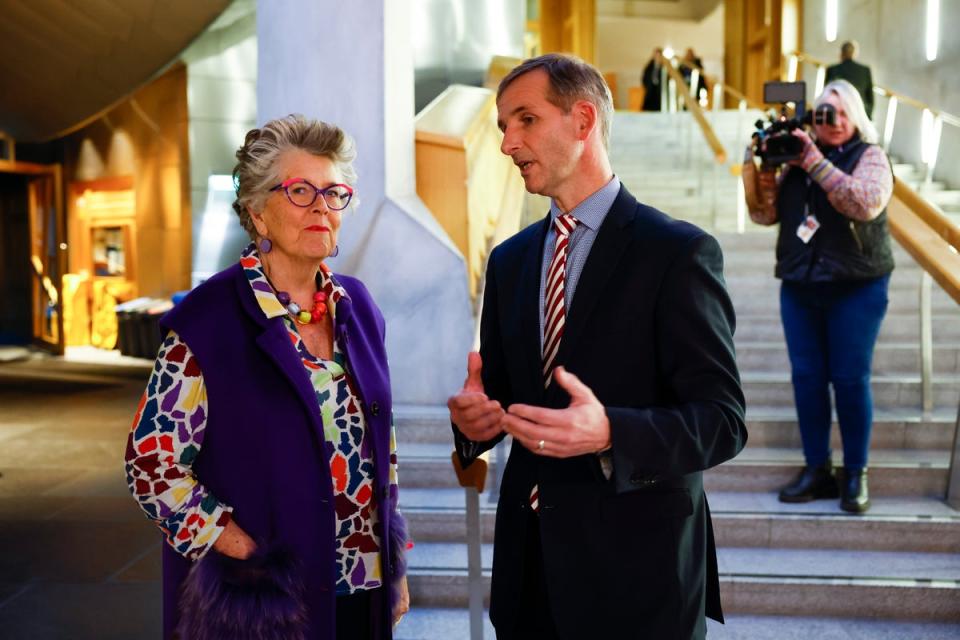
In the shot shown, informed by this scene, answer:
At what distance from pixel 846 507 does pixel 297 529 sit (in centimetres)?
266

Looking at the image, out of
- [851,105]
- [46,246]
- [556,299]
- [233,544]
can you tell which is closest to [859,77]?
[851,105]

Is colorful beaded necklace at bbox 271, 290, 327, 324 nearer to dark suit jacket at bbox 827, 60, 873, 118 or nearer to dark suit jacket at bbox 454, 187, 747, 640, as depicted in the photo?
dark suit jacket at bbox 454, 187, 747, 640

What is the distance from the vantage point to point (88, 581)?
369 cm

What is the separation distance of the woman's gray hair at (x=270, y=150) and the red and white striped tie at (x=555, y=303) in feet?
1.73

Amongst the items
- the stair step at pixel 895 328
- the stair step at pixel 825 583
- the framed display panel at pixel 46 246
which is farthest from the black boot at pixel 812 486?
the framed display panel at pixel 46 246

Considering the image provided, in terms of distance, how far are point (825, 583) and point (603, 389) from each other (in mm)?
2170

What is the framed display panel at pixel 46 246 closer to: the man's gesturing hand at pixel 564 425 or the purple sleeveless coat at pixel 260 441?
the purple sleeveless coat at pixel 260 441

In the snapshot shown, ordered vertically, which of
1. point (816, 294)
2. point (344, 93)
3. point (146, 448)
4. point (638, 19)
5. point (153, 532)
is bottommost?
point (153, 532)

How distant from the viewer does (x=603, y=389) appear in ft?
4.83

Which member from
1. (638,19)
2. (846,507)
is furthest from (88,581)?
(638,19)

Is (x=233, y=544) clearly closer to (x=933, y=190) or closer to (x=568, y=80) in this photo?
(x=568, y=80)

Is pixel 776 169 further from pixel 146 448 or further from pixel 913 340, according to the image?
pixel 146 448

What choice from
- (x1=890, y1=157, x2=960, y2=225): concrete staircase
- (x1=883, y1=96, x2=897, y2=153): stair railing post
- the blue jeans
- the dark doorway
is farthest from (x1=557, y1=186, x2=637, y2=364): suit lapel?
the dark doorway

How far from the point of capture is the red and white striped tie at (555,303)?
1.54 m
